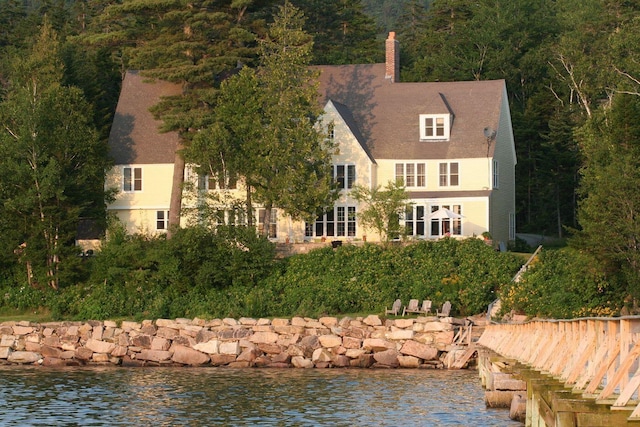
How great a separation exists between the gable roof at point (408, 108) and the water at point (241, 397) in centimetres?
1690

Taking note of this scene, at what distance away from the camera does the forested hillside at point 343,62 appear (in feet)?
139

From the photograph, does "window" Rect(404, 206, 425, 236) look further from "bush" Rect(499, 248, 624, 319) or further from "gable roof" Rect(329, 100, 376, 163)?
"bush" Rect(499, 248, 624, 319)

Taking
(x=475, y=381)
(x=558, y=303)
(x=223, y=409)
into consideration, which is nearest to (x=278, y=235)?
(x=558, y=303)

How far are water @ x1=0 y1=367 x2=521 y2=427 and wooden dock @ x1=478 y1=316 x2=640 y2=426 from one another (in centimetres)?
517

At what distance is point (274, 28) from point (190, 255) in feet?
35.5

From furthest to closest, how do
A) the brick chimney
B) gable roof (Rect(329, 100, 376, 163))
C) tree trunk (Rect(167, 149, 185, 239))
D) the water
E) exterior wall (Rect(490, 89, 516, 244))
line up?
the brick chimney
exterior wall (Rect(490, 89, 516, 244))
gable roof (Rect(329, 100, 376, 163))
tree trunk (Rect(167, 149, 185, 239))
the water

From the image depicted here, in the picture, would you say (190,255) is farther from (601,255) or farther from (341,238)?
(601,255)

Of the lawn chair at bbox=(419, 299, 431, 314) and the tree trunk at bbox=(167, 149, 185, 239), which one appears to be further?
the tree trunk at bbox=(167, 149, 185, 239)

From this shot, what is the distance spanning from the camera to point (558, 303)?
4019cm

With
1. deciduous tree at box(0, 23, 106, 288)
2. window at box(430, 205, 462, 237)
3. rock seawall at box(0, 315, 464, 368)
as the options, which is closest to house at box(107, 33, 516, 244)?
window at box(430, 205, 462, 237)

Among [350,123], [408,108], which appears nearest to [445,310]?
[350,123]

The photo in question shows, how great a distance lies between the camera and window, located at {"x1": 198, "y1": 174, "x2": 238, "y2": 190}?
161 feet

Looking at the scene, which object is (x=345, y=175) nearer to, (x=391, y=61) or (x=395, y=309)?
(x=391, y=61)

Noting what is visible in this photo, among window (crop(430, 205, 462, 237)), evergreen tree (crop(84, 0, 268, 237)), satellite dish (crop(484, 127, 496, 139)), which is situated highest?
evergreen tree (crop(84, 0, 268, 237))
